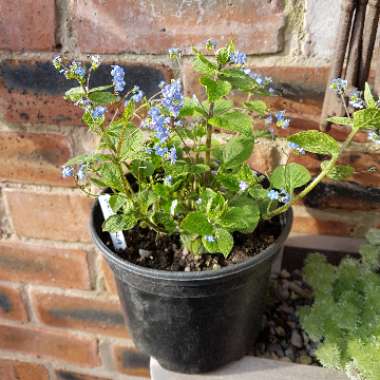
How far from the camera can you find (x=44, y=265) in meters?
0.90

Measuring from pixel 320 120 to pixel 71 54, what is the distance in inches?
14.2

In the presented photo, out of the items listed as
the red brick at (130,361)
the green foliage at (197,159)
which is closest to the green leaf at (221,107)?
the green foliage at (197,159)

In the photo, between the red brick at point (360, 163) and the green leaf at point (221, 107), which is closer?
the green leaf at point (221, 107)

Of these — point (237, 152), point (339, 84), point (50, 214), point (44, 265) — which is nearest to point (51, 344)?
point (44, 265)

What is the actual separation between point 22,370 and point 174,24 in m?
0.86

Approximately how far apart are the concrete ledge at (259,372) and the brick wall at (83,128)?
215mm

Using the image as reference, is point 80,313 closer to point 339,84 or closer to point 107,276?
point 107,276

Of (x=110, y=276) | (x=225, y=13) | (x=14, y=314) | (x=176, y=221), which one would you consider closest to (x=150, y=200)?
(x=176, y=221)

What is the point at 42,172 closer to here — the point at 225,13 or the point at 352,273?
the point at 225,13

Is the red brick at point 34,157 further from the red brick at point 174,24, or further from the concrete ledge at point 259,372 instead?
the concrete ledge at point 259,372

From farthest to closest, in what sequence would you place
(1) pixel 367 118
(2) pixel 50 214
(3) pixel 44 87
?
1. (2) pixel 50 214
2. (3) pixel 44 87
3. (1) pixel 367 118

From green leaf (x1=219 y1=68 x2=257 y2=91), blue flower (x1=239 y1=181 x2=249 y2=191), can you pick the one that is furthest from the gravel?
green leaf (x1=219 y1=68 x2=257 y2=91)

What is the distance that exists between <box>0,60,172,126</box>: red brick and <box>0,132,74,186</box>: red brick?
0.03 metres

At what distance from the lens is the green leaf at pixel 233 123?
510mm
